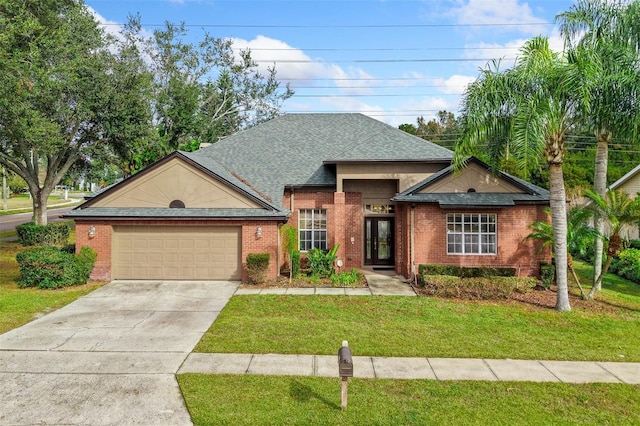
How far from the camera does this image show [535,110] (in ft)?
37.0

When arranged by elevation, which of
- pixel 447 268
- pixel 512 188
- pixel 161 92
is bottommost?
pixel 447 268

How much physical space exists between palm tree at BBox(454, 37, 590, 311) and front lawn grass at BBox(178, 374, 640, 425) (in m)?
6.04

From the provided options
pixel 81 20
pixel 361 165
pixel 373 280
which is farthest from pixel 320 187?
pixel 81 20

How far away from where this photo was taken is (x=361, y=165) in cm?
1727

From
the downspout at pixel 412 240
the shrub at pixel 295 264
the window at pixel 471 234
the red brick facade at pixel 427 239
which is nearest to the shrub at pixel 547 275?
the red brick facade at pixel 427 239

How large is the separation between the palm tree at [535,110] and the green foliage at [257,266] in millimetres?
8145

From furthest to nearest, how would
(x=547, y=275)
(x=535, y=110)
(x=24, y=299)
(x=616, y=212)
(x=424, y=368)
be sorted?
(x=547, y=275) → (x=616, y=212) → (x=24, y=299) → (x=535, y=110) → (x=424, y=368)

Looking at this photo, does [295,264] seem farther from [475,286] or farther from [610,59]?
[610,59]

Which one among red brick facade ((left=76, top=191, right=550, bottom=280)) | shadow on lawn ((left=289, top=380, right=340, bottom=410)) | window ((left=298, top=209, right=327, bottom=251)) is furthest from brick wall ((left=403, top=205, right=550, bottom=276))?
shadow on lawn ((left=289, top=380, right=340, bottom=410))

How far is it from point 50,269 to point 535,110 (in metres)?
17.0

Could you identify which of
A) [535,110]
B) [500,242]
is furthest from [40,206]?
[535,110]

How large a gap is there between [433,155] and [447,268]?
5262 millimetres

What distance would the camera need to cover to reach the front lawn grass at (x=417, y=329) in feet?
29.4

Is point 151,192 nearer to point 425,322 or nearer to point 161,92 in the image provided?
point 425,322
